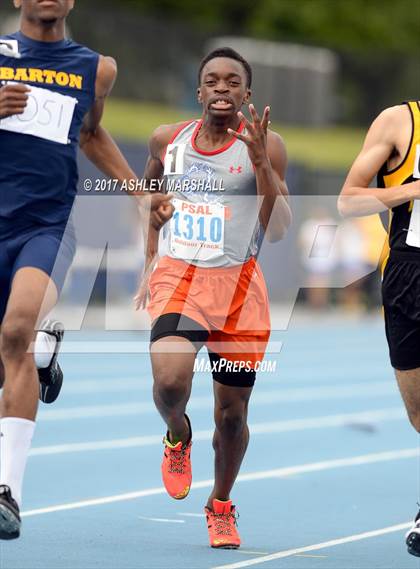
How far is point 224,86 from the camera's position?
6.85 m

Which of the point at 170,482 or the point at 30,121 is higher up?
the point at 30,121

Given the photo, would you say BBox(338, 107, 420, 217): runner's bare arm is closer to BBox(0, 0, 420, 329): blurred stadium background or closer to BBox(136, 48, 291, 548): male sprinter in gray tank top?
BBox(136, 48, 291, 548): male sprinter in gray tank top

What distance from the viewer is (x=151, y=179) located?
23.7ft

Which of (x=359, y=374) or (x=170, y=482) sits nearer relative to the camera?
(x=170, y=482)

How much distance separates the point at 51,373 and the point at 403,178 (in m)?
2.04

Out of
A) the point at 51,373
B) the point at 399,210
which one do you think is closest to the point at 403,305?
the point at 399,210

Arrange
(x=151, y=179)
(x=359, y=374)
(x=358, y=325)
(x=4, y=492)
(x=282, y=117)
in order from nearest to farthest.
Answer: (x=4, y=492) → (x=151, y=179) → (x=359, y=374) → (x=358, y=325) → (x=282, y=117)

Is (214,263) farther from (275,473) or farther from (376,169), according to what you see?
(275,473)

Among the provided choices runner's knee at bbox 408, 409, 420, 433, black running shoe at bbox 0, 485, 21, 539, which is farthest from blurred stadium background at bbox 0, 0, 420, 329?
black running shoe at bbox 0, 485, 21, 539

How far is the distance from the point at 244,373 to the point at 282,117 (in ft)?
108

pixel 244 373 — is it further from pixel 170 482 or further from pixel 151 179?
pixel 151 179

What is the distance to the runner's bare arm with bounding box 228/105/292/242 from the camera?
6484 mm

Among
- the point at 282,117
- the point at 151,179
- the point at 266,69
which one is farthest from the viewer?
the point at 282,117

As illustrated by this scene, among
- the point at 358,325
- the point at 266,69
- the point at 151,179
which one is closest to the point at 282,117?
the point at 266,69
